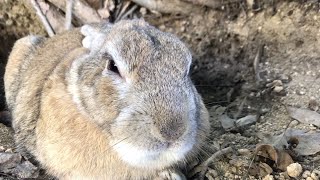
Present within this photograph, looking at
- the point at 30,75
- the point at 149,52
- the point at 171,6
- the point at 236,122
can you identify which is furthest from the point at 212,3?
the point at 149,52

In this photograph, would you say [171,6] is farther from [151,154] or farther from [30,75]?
[151,154]

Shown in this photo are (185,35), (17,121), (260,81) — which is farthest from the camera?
(185,35)

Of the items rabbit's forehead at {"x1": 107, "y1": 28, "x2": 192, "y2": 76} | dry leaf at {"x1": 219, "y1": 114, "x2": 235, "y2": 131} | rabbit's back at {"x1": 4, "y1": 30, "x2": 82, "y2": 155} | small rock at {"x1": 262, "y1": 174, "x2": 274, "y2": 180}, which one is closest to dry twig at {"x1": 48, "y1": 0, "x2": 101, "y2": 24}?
rabbit's back at {"x1": 4, "y1": 30, "x2": 82, "y2": 155}

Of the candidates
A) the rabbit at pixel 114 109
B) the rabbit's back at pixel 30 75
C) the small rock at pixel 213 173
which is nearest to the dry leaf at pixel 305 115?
the rabbit at pixel 114 109

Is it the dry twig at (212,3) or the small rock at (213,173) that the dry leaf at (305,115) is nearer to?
the small rock at (213,173)

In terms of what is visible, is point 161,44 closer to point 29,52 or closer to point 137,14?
point 29,52

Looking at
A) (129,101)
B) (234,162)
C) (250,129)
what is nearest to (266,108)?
(250,129)
